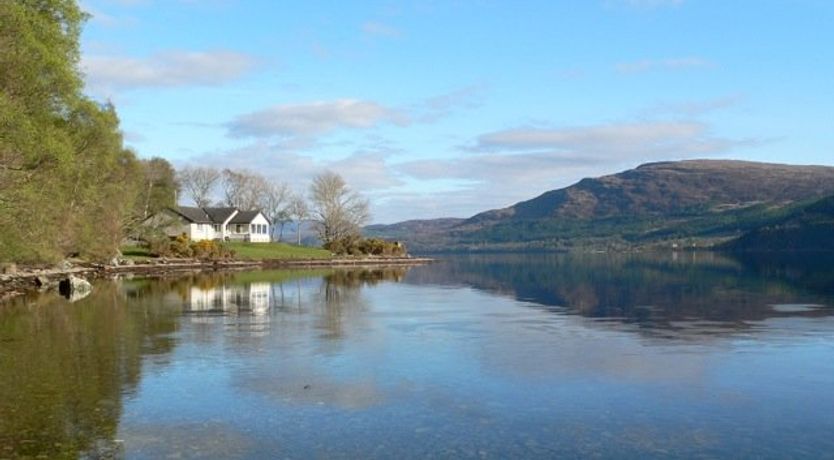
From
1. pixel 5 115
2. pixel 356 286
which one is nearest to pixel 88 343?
pixel 5 115

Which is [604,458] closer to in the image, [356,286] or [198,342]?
[198,342]

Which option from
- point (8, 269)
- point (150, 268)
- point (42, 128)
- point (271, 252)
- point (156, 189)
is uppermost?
point (156, 189)

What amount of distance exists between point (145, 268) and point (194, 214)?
42011mm

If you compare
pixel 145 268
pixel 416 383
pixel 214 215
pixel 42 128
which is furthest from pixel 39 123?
pixel 214 215

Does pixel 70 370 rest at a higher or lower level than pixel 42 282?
lower

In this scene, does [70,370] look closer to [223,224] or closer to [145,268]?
[145,268]

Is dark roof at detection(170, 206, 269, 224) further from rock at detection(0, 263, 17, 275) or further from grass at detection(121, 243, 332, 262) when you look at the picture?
rock at detection(0, 263, 17, 275)

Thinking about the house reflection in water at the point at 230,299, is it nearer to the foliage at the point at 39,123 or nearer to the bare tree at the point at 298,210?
the foliage at the point at 39,123

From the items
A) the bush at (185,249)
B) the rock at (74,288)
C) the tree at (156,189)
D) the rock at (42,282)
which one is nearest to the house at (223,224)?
the tree at (156,189)

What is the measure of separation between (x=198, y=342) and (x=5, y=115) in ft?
45.1

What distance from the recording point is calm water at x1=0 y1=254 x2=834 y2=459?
1457 centimetres

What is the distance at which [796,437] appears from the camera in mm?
14703

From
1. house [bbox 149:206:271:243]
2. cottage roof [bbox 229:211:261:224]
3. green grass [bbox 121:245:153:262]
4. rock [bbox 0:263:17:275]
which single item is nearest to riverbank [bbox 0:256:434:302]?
rock [bbox 0:263:17:275]

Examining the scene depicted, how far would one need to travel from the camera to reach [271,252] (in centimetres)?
11756
